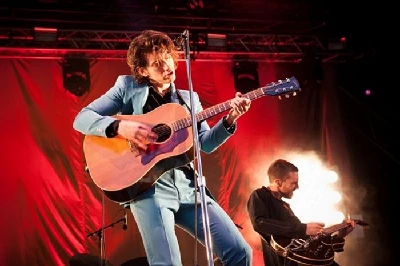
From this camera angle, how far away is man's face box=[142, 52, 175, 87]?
376 centimetres

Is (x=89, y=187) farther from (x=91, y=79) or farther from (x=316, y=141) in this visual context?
(x=316, y=141)

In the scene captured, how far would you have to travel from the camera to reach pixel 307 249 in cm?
675

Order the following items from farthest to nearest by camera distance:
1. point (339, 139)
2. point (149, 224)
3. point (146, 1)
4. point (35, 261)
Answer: point (339, 139) → point (146, 1) → point (35, 261) → point (149, 224)

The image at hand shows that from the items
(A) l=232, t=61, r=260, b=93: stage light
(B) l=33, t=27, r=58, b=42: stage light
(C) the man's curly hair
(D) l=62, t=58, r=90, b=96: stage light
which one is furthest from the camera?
(A) l=232, t=61, r=260, b=93: stage light

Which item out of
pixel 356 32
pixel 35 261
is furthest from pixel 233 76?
pixel 35 261

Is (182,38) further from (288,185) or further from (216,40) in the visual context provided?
(216,40)

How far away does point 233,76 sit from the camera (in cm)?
950

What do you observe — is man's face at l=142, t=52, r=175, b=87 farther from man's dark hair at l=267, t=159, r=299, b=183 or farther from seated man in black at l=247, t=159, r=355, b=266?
man's dark hair at l=267, t=159, r=299, b=183

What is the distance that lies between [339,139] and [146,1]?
15.2 feet

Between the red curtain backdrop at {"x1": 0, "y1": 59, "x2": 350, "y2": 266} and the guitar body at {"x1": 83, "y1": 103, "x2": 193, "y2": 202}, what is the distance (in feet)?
12.9

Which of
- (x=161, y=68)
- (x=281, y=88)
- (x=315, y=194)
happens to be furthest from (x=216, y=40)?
(x=161, y=68)

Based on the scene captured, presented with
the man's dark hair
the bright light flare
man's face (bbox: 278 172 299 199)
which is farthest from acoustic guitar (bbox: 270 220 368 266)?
the bright light flare

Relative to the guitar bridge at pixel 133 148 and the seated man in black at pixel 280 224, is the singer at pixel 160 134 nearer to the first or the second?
the guitar bridge at pixel 133 148

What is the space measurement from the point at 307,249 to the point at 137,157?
3899 millimetres
